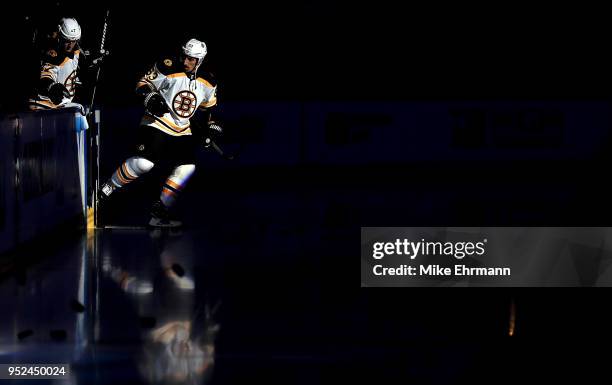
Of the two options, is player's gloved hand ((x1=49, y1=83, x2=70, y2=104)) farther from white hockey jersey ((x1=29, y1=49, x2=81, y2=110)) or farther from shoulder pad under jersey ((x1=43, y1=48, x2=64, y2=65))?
shoulder pad under jersey ((x1=43, y1=48, x2=64, y2=65))

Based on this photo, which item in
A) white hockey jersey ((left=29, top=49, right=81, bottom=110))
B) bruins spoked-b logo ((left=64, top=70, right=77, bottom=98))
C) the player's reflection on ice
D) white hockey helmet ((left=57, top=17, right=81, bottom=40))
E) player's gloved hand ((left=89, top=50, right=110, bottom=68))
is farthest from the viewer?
bruins spoked-b logo ((left=64, top=70, right=77, bottom=98))

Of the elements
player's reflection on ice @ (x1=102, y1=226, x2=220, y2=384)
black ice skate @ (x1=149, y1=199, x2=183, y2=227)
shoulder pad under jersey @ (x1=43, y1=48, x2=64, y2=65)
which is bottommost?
player's reflection on ice @ (x1=102, y1=226, x2=220, y2=384)

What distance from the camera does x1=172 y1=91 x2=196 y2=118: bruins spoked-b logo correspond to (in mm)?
12961

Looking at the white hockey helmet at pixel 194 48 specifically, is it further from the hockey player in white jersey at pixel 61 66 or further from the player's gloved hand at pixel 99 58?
the hockey player in white jersey at pixel 61 66

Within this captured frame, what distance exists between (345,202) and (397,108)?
184 inches

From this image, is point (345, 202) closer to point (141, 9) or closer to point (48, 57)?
point (48, 57)

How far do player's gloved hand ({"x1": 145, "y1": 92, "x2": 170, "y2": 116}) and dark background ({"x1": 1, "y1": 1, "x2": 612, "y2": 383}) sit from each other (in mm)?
1915

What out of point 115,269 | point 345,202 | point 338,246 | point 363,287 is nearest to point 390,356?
point 363,287

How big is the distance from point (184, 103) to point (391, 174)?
24.6 ft

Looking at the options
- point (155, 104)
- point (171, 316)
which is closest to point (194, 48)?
point (155, 104)

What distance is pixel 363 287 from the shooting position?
31.2 ft

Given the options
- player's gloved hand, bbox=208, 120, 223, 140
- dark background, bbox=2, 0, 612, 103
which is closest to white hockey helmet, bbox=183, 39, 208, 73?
player's gloved hand, bbox=208, 120, 223, 140

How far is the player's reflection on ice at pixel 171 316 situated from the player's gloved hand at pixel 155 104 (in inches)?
69.5

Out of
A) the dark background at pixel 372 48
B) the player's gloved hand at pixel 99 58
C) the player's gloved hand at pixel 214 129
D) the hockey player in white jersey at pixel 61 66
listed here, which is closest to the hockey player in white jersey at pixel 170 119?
the player's gloved hand at pixel 214 129
